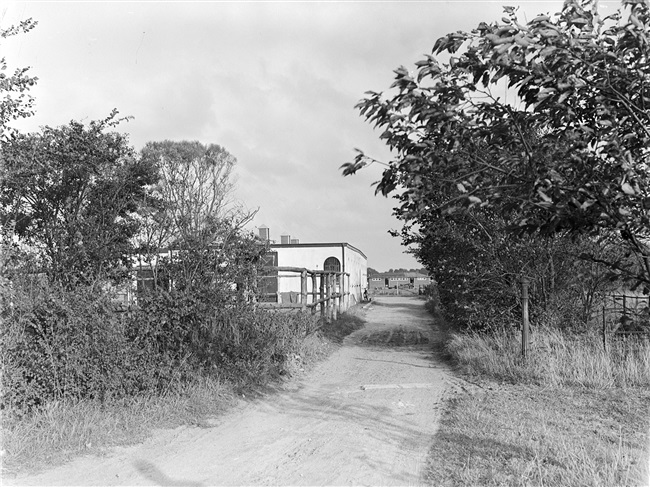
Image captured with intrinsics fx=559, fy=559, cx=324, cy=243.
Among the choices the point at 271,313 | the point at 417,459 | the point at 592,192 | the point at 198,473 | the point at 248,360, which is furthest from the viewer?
the point at 271,313

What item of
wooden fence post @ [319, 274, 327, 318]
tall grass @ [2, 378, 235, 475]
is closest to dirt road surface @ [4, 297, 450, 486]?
tall grass @ [2, 378, 235, 475]

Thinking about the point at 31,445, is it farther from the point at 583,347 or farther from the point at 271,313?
the point at 583,347

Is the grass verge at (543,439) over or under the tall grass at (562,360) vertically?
under

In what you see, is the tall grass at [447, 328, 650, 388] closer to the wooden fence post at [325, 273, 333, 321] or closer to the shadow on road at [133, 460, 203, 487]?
the shadow on road at [133, 460, 203, 487]

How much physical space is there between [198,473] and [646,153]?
4071mm

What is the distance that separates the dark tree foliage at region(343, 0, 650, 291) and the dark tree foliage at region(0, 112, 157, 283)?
6482 millimetres

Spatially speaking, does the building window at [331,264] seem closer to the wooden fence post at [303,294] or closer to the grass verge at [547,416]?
the wooden fence post at [303,294]

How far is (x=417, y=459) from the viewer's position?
5016mm

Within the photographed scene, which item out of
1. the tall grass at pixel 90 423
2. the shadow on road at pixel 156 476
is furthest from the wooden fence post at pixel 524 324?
the shadow on road at pixel 156 476

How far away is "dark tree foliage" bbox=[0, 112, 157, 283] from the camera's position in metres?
8.99

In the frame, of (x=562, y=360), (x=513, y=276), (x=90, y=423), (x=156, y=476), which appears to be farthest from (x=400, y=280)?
(x=156, y=476)

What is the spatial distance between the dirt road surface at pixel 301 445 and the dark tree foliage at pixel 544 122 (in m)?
2.66

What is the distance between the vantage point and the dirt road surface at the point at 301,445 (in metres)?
4.61

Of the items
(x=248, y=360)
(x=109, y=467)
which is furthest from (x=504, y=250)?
(x=109, y=467)
